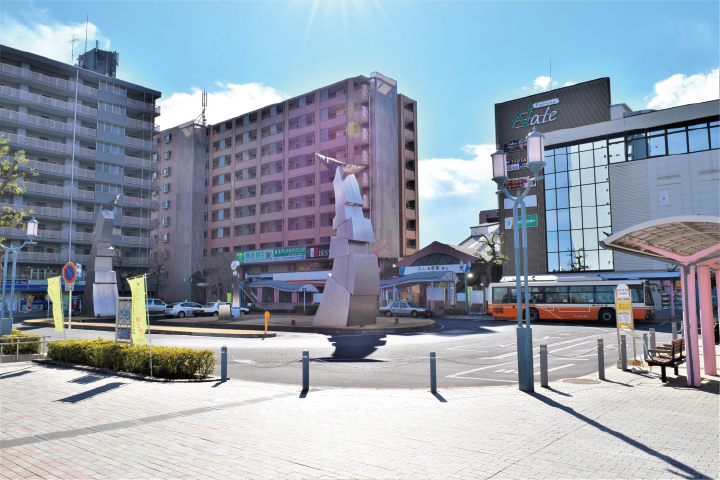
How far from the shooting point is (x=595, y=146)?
4956 centimetres

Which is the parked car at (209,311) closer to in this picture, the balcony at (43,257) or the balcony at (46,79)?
the balcony at (43,257)

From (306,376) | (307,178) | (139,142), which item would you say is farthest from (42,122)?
(306,376)

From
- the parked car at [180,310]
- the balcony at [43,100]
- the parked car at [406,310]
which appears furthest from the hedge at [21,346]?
the balcony at [43,100]

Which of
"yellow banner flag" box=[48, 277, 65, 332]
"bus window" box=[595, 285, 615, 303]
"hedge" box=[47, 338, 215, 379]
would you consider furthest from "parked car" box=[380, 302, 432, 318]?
"hedge" box=[47, 338, 215, 379]

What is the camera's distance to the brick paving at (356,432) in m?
5.55

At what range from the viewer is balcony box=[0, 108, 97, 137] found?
174ft

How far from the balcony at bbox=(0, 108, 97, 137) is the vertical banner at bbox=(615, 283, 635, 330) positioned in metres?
61.0

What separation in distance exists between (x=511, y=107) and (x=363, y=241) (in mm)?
35618

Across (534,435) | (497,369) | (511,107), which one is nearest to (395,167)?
(511,107)

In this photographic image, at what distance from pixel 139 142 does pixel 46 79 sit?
11973mm

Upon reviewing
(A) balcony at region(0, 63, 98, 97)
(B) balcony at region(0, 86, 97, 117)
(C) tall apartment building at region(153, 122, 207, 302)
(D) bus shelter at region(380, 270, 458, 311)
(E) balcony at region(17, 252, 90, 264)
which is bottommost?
(D) bus shelter at region(380, 270, 458, 311)

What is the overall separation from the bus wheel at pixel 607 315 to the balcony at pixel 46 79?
6034cm

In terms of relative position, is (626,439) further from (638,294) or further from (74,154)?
(74,154)

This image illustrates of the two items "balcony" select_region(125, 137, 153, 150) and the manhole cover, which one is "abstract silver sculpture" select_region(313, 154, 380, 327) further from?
"balcony" select_region(125, 137, 153, 150)
